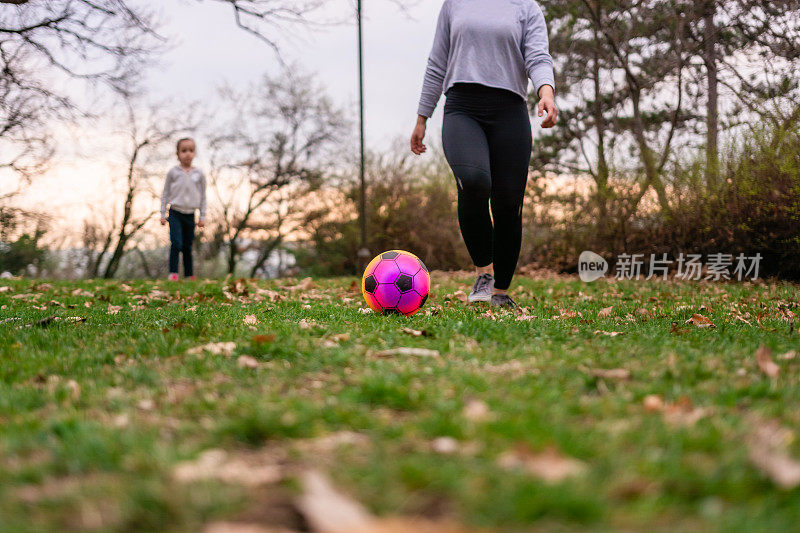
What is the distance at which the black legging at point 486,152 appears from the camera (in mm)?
4395

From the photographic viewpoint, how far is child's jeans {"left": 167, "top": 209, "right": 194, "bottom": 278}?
9.94m

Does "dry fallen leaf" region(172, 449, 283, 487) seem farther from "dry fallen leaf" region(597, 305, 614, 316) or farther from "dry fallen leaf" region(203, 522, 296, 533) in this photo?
"dry fallen leaf" region(597, 305, 614, 316)

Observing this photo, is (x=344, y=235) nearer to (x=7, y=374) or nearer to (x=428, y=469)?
(x=7, y=374)

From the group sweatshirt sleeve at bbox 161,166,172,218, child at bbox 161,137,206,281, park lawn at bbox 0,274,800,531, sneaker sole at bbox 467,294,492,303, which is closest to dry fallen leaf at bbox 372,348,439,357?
park lawn at bbox 0,274,800,531

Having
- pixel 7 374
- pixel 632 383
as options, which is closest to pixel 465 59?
pixel 632 383

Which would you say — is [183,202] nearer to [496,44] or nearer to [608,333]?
[496,44]

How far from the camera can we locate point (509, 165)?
458 cm

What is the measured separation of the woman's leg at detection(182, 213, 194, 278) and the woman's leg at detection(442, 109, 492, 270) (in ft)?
21.6

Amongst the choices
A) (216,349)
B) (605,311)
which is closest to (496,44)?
Result: (605,311)

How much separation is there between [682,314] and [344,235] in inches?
518

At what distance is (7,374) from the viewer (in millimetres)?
2545

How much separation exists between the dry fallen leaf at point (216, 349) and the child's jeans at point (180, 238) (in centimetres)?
740

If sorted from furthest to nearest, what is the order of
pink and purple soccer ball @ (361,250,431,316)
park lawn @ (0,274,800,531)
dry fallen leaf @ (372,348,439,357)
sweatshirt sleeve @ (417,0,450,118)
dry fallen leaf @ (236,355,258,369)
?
sweatshirt sleeve @ (417,0,450,118), pink and purple soccer ball @ (361,250,431,316), dry fallen leaf @ (372,348,439,357), dry fallen leaf @ (236,355,258,369), park lawn @ (0,274,800,531)

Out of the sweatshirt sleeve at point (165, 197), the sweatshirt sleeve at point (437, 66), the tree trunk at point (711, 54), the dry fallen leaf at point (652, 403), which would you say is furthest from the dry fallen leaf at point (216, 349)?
the tree trunk at point (711, 54)
